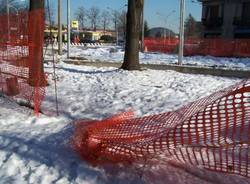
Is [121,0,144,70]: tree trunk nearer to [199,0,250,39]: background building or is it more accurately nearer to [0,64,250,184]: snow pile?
[0,64,250,184]: snow pile

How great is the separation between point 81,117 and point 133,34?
27.2ft

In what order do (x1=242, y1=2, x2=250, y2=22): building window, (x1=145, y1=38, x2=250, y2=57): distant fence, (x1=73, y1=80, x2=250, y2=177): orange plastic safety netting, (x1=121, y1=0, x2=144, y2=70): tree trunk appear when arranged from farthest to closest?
(x1=242, y1=2, x2=250, y2=22): building window
(x1=145, y1=38, x2=250, y2=57): distant fence
(x1=121, y1=0, x2=144, y2=70): tree trunk
(x1=73, y1=80, x2=250, y2=177): orange plastic safety netting

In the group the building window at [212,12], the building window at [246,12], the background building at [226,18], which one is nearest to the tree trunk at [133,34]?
the background building at [226,18]

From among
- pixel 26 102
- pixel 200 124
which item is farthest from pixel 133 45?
pixel 200 124

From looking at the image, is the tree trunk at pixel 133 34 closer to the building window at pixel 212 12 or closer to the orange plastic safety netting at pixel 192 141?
the orange plastic safety netting at pixel 192 141

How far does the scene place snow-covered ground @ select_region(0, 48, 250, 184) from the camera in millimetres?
4742

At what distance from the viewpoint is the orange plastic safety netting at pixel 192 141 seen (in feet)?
14.7

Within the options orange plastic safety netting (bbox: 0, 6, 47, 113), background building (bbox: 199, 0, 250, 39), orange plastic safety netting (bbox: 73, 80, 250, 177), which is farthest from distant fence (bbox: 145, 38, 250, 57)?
orange plastic safety netting (bbox: 73, 80, 250, 177)

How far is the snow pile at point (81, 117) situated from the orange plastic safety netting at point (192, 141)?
6.3 inches

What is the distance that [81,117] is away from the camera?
779cm

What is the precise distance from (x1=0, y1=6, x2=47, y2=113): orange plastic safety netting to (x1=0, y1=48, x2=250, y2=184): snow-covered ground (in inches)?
13.4

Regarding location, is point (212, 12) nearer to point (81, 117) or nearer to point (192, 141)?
point (81, 117)

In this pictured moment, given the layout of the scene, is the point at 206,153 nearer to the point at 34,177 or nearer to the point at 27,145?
the point at 34,177

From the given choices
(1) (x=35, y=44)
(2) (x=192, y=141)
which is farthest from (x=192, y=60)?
(2) (x=192, y=141)
